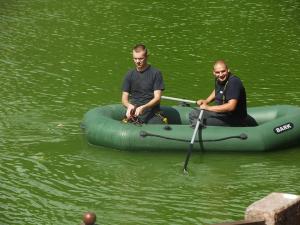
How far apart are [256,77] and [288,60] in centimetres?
159

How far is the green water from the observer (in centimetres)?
792

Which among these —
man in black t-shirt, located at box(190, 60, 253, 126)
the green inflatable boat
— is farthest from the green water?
man in black t-shirt, located at box(190, 60, 253, 126)

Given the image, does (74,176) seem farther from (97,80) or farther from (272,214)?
(97,80)

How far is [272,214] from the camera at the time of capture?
5461mm

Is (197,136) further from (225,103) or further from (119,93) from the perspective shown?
(119,93)

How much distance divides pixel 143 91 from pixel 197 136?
0.94 m

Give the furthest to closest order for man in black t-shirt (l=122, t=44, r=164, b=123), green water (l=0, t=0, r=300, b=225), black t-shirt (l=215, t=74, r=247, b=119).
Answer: man in black t-shirt (l=122, t=44, r=164, b=123) → black t-shirt (l=215, t=74, r=247, b=119) → green water (l=0, t=0, r=300, b=225)

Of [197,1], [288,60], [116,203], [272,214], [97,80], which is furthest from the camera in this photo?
[197,1]

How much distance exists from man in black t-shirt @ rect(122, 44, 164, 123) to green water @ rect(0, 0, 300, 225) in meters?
0.52

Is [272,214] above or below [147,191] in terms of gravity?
above

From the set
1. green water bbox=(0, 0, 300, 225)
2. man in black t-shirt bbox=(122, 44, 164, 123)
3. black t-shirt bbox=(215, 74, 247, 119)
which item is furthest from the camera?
man in black t-shirt bbox=(122, 44, 164, 123)

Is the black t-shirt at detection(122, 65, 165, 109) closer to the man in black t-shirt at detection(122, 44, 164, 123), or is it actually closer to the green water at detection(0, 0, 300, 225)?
the man in black t-shirt at detection(122, 44, 164, 123)

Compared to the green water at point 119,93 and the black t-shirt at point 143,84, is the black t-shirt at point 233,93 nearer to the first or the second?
the green water at point 119,93

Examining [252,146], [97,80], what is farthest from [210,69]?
[252,146]
